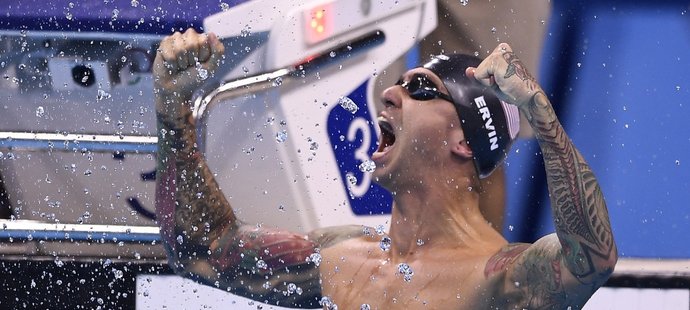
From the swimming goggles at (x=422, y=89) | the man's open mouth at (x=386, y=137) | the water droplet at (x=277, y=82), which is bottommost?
the man's open mouth at (x=386, y=137)

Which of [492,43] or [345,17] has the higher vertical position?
[345,17]

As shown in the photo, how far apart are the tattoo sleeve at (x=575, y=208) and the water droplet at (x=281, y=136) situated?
832 mm

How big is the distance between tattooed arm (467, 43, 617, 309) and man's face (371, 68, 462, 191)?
0.27 metres

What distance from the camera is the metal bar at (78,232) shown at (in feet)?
8.05

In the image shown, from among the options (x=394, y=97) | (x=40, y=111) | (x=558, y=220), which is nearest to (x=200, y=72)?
(x=394, y=97)

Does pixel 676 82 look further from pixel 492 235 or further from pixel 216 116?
pixel 216 116

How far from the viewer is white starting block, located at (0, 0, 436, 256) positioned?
7.80ft

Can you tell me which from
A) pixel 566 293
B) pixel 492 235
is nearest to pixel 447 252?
pixel 492 235

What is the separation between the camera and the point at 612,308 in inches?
93.6

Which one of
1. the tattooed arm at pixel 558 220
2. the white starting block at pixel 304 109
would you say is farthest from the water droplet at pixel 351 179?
the tattooed arm at pixel 558 220

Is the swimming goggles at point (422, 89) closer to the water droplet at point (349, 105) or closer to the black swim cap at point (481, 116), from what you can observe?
the black swim cap at point (481, 116)

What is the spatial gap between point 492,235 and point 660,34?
593mm

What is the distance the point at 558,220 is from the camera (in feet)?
5.66

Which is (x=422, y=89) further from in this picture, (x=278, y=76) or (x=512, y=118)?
(x=278, y=76)
